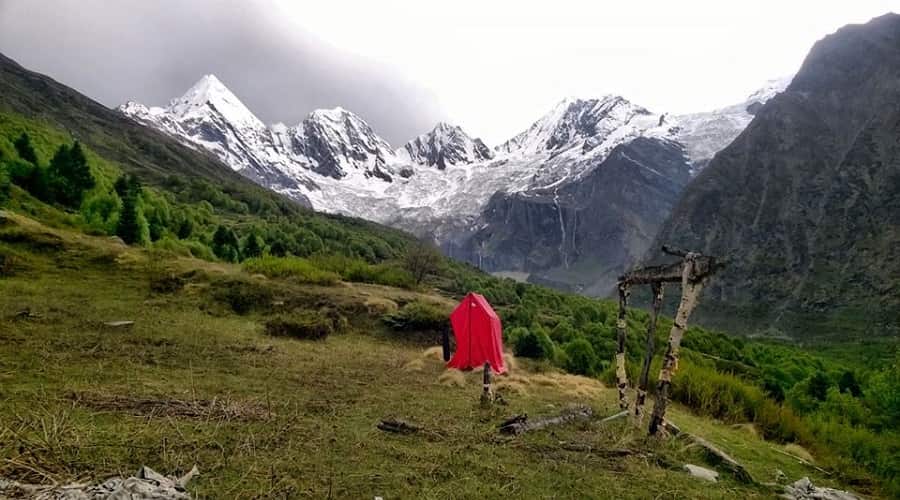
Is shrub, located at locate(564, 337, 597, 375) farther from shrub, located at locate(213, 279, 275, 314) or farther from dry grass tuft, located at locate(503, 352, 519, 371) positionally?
shrub, located at locate(213, 279, 275, 314)

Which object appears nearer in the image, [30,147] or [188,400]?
[188,400]

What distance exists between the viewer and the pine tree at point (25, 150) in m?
31.9

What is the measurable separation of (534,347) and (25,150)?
31095 millimetres

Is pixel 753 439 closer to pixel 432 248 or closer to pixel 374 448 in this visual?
pixel 374 448

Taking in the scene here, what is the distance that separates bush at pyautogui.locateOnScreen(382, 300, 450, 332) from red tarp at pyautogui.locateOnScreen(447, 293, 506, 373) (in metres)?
9.27

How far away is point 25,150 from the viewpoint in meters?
32.1

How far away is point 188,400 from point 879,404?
21.7 meters

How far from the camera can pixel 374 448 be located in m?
8.84

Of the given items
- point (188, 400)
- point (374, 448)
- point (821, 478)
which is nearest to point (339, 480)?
point (374, 448)

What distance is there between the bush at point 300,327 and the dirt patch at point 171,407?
933 centimetres

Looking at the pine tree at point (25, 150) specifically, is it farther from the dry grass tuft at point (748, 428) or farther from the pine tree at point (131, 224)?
the dry grass tuft at point (748, 428)

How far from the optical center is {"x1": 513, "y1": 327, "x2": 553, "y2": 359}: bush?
24484 millimetres

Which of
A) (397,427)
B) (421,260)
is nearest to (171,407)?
(397,427)

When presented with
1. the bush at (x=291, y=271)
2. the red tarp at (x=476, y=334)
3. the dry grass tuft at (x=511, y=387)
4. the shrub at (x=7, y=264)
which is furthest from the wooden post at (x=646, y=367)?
the shrub at (x=7, y=264)
